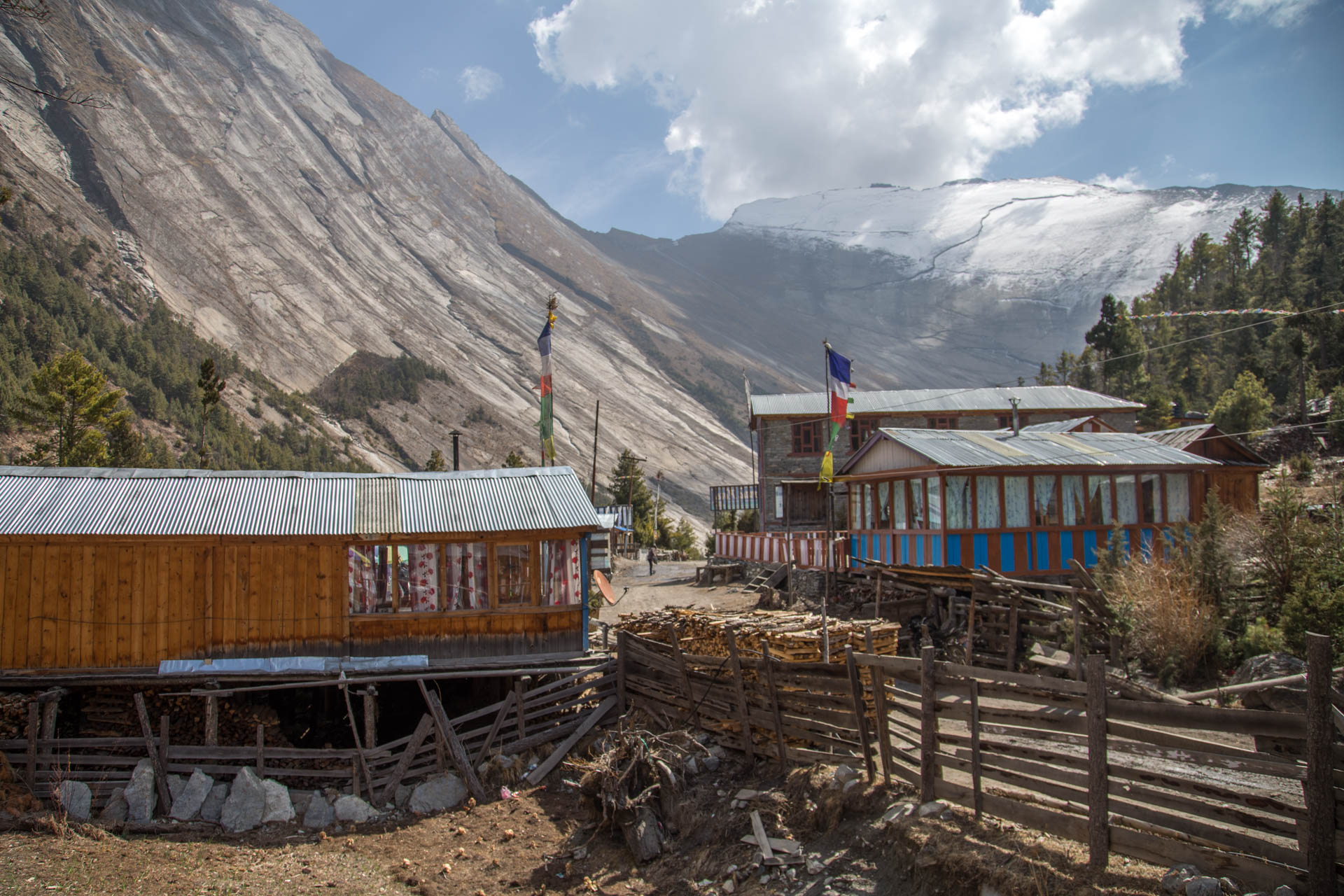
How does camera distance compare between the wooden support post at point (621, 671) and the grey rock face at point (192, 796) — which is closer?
the grey rock face at point (192, 796)

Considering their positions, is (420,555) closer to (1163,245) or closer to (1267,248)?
(1267,248)

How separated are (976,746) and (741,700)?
435 centimetres

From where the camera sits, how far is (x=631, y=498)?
5388 centimetres

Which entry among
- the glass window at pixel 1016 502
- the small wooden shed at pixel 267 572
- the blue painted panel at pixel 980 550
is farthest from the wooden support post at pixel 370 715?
the glass window at pixel 1016 502

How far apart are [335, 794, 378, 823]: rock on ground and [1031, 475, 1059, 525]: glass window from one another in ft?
53.5

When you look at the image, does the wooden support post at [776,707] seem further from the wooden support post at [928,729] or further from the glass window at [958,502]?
the glass window at [958,502]

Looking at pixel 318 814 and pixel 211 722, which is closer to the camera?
pixel 318 814

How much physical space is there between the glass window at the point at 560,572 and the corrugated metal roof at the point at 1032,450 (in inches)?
367

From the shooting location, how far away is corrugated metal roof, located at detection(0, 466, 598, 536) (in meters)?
14.9

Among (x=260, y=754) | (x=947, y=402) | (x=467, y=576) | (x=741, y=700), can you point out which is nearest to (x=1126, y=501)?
(x=741, y=700)

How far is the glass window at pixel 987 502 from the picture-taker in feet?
66.5

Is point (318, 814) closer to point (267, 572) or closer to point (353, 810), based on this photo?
point (353, 810)

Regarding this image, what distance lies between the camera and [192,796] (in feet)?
45.4

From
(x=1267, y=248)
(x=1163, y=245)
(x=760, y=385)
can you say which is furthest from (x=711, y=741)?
(x=1163, y=245)
